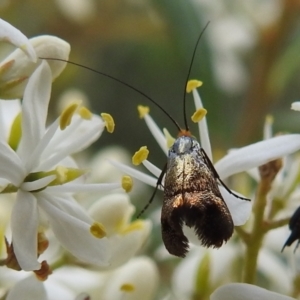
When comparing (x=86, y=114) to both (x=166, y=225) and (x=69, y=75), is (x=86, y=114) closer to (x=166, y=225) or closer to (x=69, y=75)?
(x=166, y=225)

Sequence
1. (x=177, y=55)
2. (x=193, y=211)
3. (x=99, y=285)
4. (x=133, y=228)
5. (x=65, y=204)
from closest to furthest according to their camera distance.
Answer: (x=193, y=211), (x=65, y=204), (x=133, y=228), (x=99, y=285), (x=177, y=55)

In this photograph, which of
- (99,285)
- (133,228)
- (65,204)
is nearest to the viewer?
(65,204)

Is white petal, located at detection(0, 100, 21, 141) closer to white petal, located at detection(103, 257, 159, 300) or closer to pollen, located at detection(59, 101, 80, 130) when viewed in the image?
pollen, located at detection(59, 101, 80, 130)

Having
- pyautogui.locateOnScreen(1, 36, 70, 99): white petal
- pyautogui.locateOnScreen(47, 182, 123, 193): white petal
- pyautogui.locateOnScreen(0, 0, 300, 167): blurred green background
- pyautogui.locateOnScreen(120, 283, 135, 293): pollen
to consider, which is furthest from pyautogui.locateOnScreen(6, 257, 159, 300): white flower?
pyautogui.locateOnScreen(0, 0, 300, 167): blurred green background

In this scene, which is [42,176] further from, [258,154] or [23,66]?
[258,154]

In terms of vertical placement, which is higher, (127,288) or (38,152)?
(38,152)

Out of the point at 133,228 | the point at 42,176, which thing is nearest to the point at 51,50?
the point at 42,176

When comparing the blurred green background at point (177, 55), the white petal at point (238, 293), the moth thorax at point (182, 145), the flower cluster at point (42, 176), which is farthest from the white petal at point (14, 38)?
the blurred green background at point (177, 55)
